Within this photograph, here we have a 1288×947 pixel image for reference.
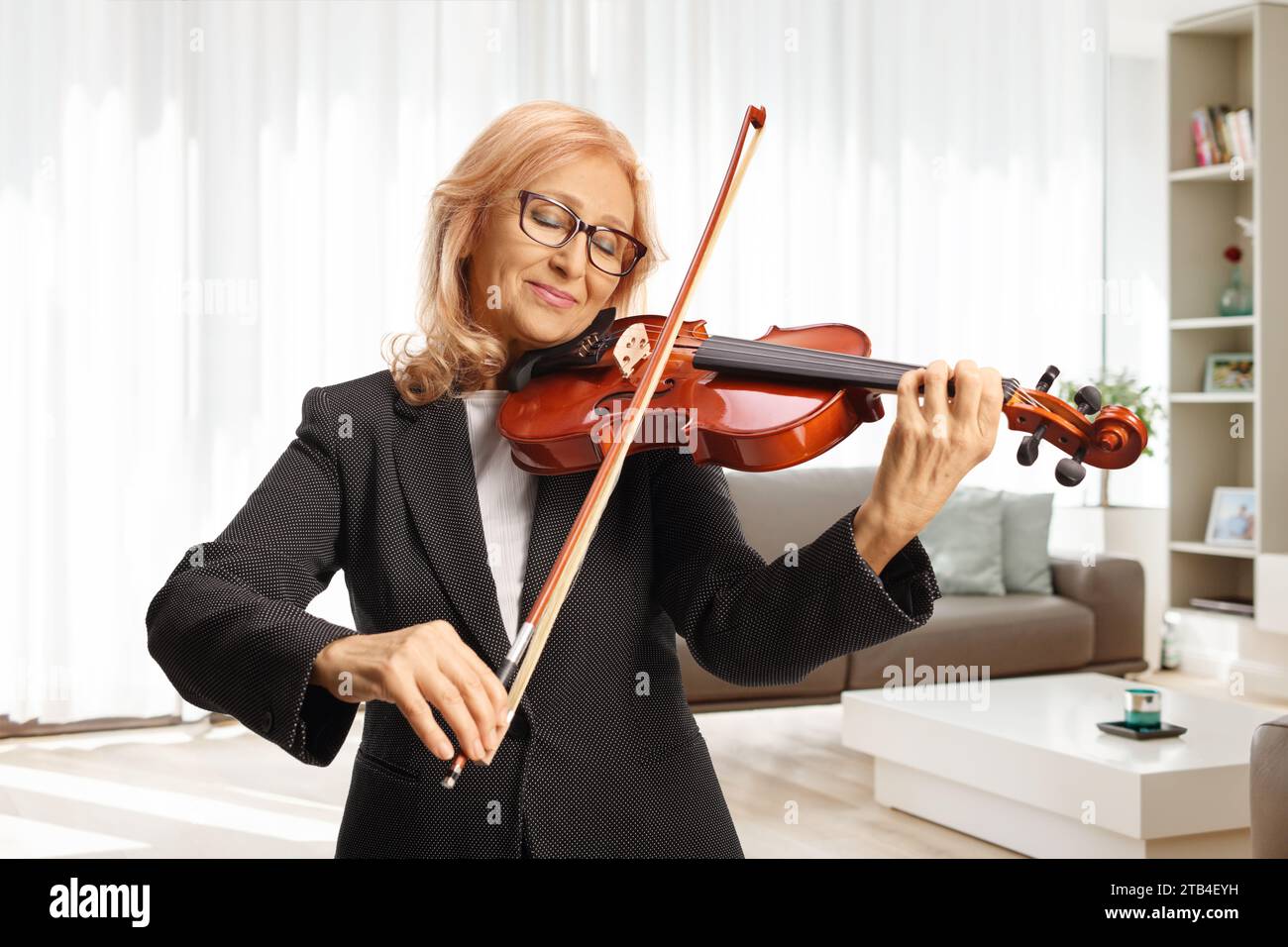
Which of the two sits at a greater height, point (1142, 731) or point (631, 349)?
point (631, 349)

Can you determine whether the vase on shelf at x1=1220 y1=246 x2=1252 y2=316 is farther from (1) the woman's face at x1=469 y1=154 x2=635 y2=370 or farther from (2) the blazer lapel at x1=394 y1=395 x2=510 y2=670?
(2) the blazer lapel at x1=394 y1=395 x2=510 y2=670

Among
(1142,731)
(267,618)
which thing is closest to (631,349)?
(267,618)

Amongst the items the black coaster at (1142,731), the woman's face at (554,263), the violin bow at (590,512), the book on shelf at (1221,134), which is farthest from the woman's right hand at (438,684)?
the book on shelf at (1221,134)

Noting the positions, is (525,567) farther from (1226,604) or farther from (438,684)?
(1226,604)

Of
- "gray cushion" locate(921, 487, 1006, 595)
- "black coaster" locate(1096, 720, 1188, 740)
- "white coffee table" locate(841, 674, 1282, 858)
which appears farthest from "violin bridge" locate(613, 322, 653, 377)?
"gray cushion" locate(921, 487, 1006, 595)

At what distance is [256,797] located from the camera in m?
3.47

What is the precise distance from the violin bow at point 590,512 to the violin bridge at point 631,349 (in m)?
0.16

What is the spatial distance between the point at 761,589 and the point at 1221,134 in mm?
4911

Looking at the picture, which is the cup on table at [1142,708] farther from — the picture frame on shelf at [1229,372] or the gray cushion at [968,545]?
the picture frame on shelf at [1229,372]

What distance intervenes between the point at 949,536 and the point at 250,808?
94.5 inches

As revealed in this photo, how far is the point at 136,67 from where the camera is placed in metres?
4.20

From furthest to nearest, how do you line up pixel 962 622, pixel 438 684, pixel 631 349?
pixel 962 622
pixel 631 349
pixel 438 684
